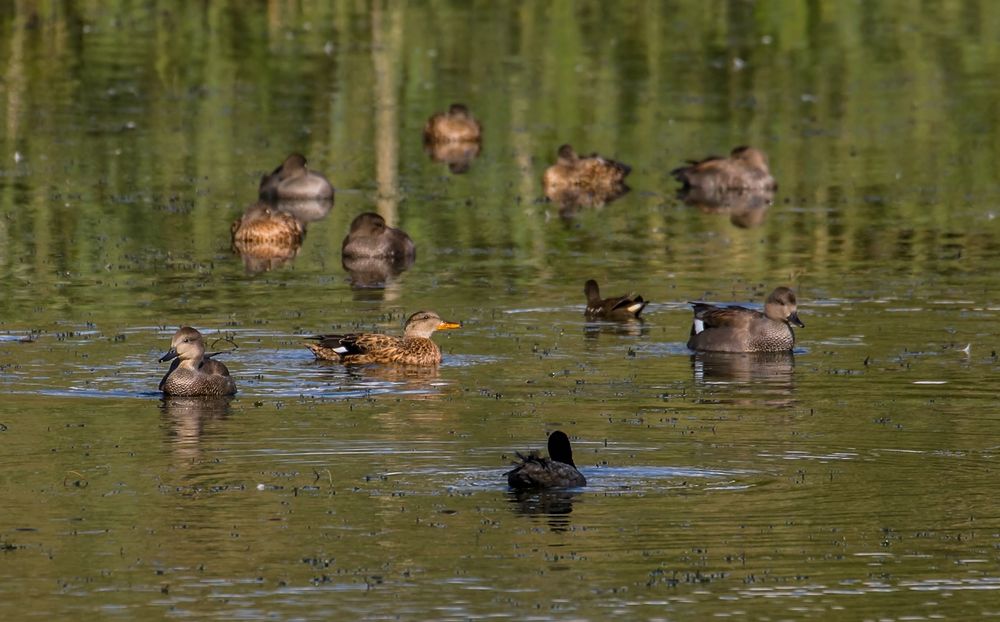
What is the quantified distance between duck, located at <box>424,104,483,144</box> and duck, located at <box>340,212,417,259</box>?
379 inches

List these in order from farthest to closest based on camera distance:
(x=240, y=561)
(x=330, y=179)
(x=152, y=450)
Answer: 1. (x=330, y=179)
2. (x=152, y=450)
3. (x=240, y=561)

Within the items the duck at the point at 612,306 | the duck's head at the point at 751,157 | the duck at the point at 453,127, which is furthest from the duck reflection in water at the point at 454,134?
the duck at the point at 612,306

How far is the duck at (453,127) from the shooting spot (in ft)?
120

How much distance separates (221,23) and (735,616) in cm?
4170

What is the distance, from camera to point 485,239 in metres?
27.7

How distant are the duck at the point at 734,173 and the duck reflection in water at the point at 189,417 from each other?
15.0 m

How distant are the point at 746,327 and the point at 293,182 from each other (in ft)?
36.3

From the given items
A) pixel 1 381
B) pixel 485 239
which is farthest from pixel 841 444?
pixel 485 239

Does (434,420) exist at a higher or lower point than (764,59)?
lower

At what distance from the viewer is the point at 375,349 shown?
20.2 m

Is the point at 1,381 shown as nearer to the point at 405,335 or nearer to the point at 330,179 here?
the point at 405,335

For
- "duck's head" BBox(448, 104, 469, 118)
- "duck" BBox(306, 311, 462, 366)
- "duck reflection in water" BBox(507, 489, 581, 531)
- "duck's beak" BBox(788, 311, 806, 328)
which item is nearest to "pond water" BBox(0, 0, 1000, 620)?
"duck reflection in water" BBox(507, 489, 581, 531)

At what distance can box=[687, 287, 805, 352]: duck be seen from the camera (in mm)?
20969

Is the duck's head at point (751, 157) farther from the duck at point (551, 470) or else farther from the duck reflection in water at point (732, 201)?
the duck at point (551, 470)
